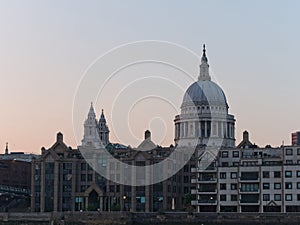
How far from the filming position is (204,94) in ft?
534

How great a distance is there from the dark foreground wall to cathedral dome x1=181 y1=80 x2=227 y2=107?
51270mm

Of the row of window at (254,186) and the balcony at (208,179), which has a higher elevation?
the balcony at (208,179)

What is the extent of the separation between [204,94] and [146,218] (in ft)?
181

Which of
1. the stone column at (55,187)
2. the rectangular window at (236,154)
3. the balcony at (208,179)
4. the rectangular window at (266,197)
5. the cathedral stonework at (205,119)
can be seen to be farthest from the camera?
the cathedral stonework at (205,119)

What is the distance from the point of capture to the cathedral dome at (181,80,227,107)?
528 feet

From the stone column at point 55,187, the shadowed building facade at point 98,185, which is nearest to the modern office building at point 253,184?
the shadowed building facade at point 98,185

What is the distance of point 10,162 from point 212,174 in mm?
44742

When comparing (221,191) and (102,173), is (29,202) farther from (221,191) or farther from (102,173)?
(221,191)

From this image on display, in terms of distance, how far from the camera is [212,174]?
397 feet

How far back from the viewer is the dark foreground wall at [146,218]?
344 feet

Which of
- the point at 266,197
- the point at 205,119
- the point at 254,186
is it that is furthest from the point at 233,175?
the point at 205,119

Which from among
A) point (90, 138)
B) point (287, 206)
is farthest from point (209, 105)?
point (287, 206)

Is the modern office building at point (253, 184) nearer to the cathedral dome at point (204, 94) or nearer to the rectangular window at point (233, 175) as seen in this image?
the rectangular window at point (233, 175)

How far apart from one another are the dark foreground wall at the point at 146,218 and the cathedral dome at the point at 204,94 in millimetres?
51270
